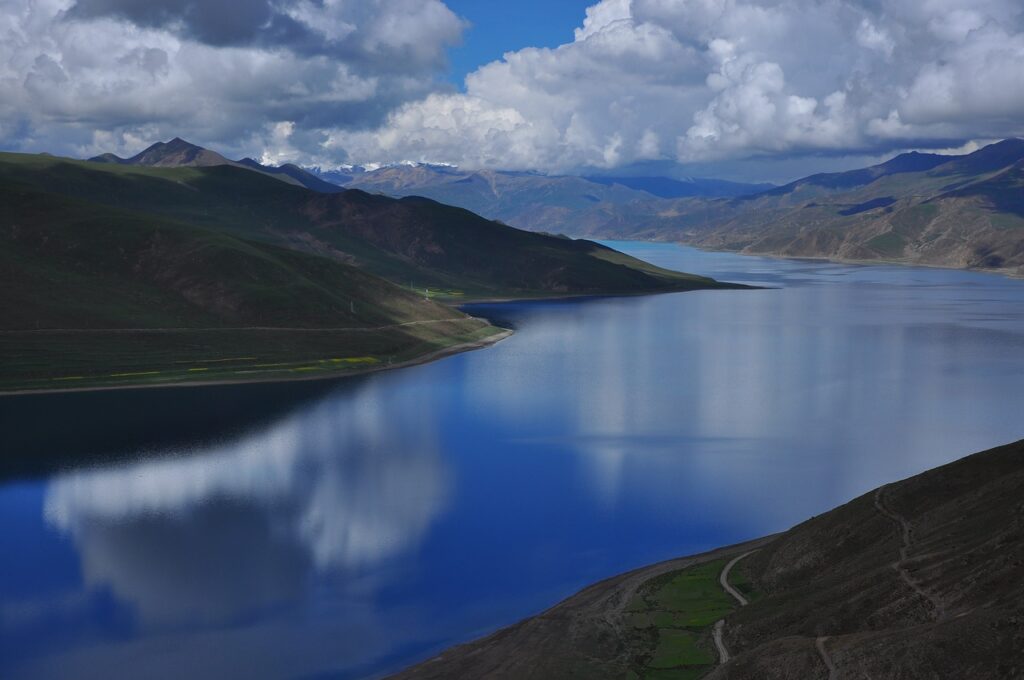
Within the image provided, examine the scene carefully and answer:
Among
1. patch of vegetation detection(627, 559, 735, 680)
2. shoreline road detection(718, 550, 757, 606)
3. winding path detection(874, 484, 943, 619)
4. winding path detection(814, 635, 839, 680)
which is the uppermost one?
winding path detection(874, 484, 943, 619)

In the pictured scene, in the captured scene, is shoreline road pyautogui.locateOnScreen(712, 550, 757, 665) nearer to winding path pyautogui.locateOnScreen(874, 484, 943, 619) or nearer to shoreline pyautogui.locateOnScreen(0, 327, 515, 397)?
winding path pyautogui.locateOnScreen(874, 484, 943, 619)

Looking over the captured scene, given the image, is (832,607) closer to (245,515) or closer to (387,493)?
(387,493)

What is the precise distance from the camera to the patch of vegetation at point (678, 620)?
51.1 meters

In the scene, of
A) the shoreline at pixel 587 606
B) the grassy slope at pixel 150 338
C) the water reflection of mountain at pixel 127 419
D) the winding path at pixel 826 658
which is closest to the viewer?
the winding path at pixel 826 658

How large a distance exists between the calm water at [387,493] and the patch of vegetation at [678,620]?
8069mm

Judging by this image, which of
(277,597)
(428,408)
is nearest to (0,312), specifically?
(428,408)

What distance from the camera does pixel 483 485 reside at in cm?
9469

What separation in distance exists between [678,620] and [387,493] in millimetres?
40248

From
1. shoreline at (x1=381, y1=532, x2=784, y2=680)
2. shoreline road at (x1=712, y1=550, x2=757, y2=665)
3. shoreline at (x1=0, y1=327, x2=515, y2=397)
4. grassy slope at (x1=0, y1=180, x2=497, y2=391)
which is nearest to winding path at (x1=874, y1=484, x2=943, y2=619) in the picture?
shoreline road at (x1=712, y1=550, x2=757, y2=665)

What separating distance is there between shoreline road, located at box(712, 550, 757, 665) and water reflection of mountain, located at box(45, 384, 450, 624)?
25.9 metres

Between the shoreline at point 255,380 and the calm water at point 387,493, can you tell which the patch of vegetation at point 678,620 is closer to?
the calm water at point 387,493

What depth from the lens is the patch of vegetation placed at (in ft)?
168

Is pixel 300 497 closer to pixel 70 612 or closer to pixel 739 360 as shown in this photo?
pixel 70 612

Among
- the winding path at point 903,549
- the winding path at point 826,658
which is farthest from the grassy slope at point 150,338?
the winding path at point 826,658
